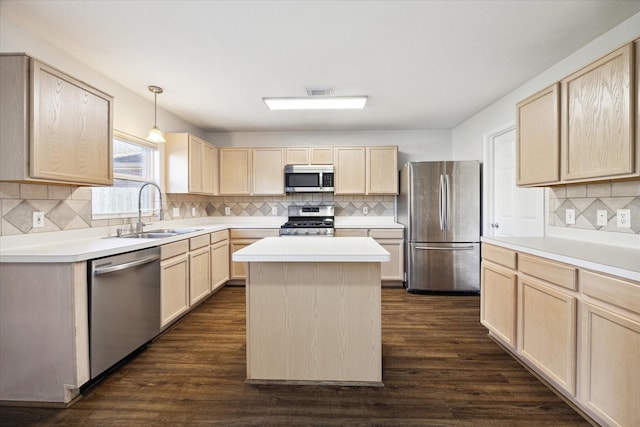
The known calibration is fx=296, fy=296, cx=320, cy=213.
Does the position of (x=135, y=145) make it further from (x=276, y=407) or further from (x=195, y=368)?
(x=276, y=407)

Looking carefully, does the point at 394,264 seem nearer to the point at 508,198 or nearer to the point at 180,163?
the point at 508,198

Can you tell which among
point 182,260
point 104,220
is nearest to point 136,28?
point 104,220

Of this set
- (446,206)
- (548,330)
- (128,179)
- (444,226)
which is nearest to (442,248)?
(444,226)

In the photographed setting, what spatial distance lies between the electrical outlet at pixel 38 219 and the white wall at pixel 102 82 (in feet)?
3.46

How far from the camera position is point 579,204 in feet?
7.50

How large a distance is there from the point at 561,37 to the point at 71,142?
3.56 meters

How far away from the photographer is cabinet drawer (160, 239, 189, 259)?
2604mm

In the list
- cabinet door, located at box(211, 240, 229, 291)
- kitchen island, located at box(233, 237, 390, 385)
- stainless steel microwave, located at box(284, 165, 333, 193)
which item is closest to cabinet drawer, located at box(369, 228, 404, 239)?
stainless steel microwave, located at box(284, 165, 333, 193)

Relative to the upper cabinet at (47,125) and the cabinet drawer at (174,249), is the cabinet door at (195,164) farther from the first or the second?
the upper cabinet at (47,125)

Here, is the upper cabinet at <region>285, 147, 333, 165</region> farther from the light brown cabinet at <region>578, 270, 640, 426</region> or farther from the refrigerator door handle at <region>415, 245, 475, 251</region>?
the light brown cabinet at <region>578, 270, 640, 426</region>

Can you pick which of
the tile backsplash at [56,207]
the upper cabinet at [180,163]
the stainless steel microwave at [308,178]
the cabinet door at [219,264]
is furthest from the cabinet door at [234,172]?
the cabinet door at [219,264]

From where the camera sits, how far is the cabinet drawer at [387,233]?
4.15m

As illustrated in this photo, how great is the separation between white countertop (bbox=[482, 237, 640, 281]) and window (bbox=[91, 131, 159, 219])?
3465 mm

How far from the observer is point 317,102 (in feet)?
10.8
